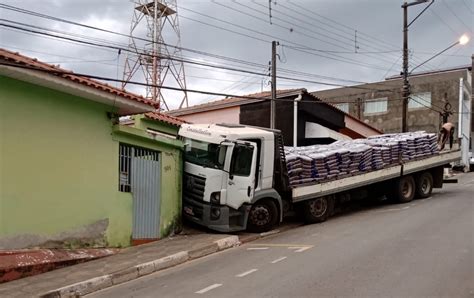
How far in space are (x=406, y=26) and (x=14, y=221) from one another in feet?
76.0

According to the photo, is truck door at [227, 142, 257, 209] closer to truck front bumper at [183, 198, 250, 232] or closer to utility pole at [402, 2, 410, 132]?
truck front bumper at [183, 198, 250, 232]

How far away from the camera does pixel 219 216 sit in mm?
12055

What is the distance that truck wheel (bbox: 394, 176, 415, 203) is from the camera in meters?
16.7

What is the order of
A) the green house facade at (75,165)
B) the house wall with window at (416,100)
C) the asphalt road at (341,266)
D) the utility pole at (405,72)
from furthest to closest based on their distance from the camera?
1. the house wall with window at (416,100)
2. the utility pole at (405,72)
3. the green house facade at (75,165)
4. the asphalt road at (341,266)

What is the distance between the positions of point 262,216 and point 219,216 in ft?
4.12

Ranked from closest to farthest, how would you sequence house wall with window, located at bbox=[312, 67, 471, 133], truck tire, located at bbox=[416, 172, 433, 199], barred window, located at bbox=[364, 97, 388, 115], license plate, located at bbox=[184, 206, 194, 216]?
license plate, located at bbox=[184, 206, 194, 216] → truck tire, located at bbox=[416, 172, 433, 199] → house wall with window, located at bbox=[312, 67, 471, 133] → barred window, located at bbox=[364, 97, 388, 115]

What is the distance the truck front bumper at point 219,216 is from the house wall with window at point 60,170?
184cm

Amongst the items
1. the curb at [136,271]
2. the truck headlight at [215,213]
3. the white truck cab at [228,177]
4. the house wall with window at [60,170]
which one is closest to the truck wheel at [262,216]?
the white truck cab at [228,177]

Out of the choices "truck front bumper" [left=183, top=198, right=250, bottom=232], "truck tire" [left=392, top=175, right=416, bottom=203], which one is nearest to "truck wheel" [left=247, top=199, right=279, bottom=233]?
"truck front bumper" [left=183, top=198, right=250, bottom=232]

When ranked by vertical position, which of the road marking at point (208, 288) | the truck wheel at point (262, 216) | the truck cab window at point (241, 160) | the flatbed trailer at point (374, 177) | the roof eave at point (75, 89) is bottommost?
the road marking at point (208, 288)

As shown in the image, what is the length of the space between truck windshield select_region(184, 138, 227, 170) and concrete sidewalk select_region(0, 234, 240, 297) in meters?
1.75

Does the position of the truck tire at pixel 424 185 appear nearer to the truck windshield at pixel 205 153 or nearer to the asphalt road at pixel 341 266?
the asphalt road at pixel 341 266

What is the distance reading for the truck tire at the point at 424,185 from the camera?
57.9 feet

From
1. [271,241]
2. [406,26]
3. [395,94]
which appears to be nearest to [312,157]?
[271,241]
